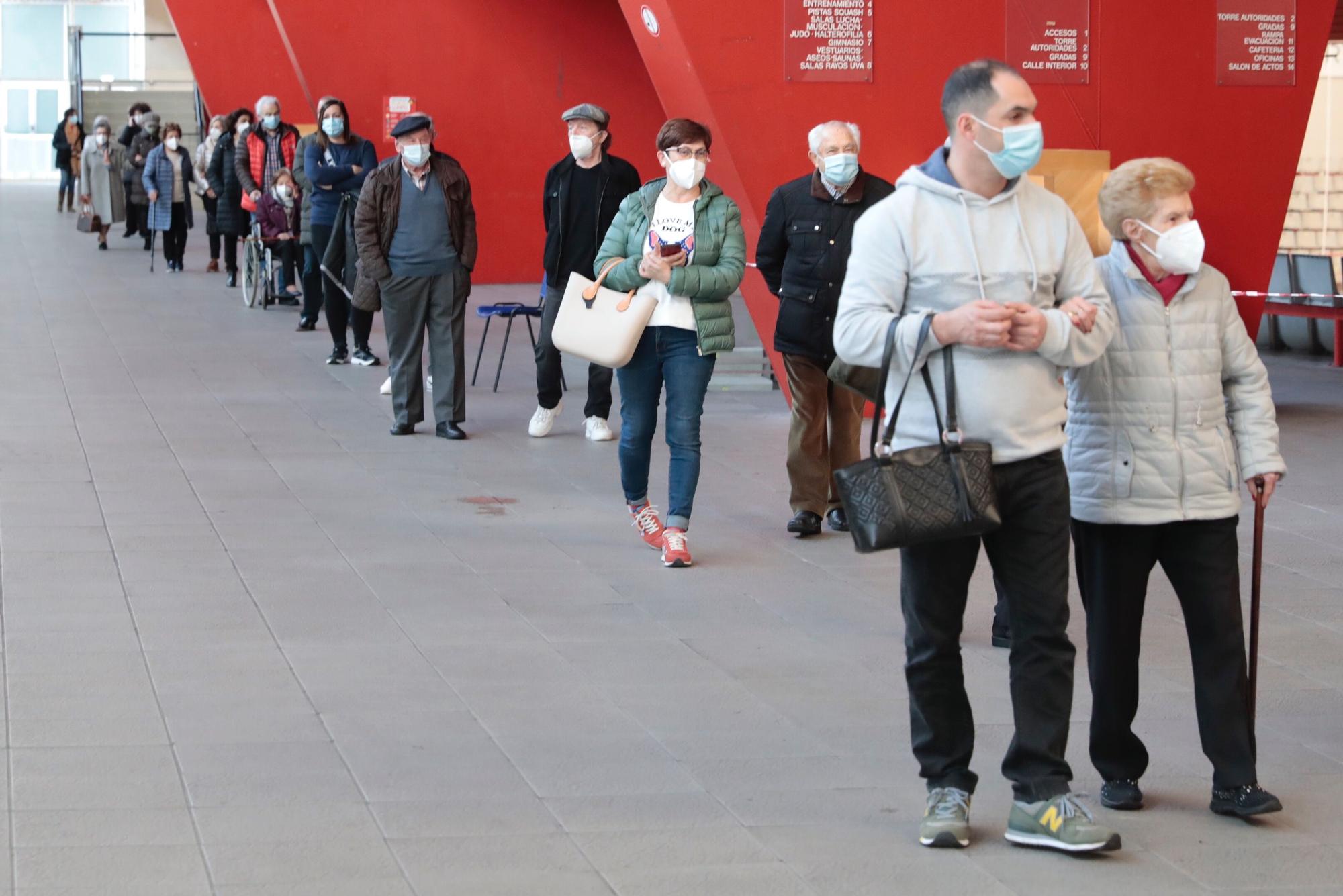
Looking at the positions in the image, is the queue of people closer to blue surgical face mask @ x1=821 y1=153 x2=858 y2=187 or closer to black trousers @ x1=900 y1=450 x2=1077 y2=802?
black trousers @ x1=900 y1=450 x2=1077 y2=802

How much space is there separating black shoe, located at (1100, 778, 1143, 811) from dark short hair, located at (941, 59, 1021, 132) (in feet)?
5.24

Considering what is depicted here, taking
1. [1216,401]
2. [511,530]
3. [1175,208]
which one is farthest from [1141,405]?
[511,530]

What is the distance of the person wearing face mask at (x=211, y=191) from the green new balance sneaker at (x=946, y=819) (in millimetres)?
15452

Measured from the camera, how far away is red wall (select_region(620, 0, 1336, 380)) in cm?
1033

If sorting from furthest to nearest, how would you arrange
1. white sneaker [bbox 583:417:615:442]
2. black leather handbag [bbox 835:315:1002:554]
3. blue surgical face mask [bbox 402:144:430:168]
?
white sneaker [bbox 583:417:615:442], blue surgical face mask [bbox 402:144:430:168], black leather handbag [bbox 835:315:1002:554]

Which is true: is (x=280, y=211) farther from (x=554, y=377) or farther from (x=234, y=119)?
(x=554, y=377)

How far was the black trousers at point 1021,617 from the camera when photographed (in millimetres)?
3971

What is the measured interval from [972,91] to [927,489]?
0.87 metres

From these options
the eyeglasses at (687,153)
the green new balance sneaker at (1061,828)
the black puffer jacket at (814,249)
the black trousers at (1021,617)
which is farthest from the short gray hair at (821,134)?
the green new balance sneaker at (1061,828)

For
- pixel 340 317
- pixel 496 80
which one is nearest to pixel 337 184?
pixel 340 317

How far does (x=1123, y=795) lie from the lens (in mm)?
4309

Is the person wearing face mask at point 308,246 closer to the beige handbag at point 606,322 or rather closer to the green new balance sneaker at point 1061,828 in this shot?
the beige handbag at point 606,322

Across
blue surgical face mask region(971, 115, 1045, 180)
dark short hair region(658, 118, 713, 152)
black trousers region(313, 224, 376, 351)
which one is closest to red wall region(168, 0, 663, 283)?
black trousers region(313, 224, 376, 351)

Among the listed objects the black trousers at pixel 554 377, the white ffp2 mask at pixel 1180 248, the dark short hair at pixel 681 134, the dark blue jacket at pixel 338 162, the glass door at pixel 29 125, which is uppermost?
the glass door at pixel 29 125
